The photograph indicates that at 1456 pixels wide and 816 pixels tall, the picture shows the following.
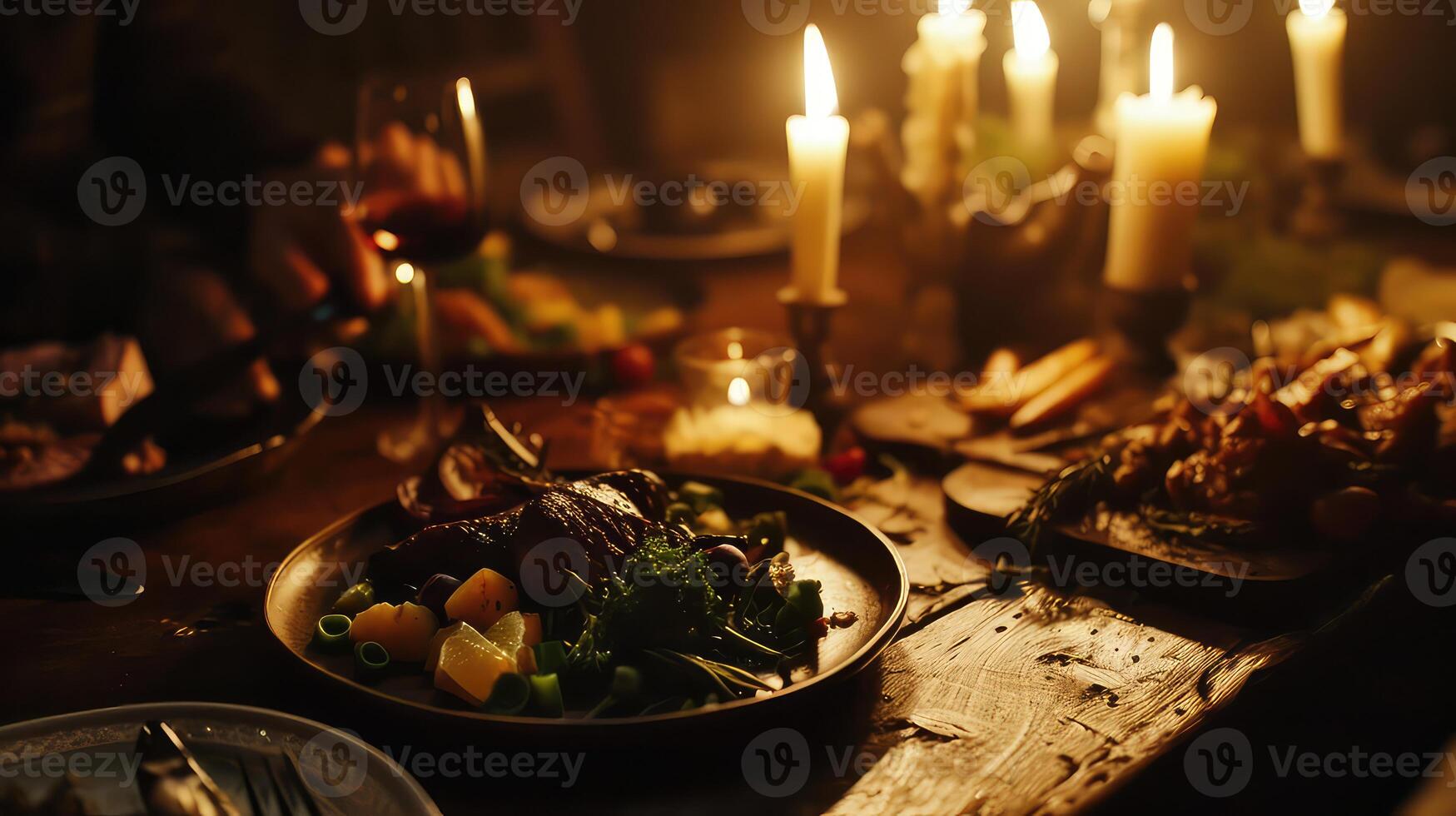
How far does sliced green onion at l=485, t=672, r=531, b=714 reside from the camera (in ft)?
3.36

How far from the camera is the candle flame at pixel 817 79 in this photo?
1742 millimetres

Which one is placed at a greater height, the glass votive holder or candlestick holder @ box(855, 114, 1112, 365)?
candlestick holder @ box(855, 114, 1112, 365)

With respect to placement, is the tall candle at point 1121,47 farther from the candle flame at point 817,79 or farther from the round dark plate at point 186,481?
the round dark plate at point 186,481

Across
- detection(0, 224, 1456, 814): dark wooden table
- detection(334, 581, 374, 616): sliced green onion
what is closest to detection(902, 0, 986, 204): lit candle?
detection(0, 224, 1456, 814): dark wooden table

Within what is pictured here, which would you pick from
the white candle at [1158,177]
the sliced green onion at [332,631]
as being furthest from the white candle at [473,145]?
the white candle at [1158,177]

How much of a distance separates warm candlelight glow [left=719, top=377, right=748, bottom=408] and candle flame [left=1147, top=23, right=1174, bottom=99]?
2.69ft

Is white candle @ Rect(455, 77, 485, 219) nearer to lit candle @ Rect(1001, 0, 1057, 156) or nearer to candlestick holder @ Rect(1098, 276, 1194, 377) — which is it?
candlestick holder @ Rect(1098, 276, 1194, 377)

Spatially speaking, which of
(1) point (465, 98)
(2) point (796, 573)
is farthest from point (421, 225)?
(2) point (796, 573)

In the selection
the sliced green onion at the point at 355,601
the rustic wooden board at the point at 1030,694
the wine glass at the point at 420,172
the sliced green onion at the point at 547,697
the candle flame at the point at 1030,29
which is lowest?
the rustic wooden board at the point at 1030,694

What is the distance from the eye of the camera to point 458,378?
1992 mm

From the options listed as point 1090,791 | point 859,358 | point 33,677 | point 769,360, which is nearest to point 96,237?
point 33,677

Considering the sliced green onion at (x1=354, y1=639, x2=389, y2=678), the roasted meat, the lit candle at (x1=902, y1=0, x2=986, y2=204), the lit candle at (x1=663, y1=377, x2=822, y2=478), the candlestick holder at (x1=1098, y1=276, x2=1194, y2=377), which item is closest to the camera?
the sliced green onion at (x1=354, y1=639, x2=389, y2=678)

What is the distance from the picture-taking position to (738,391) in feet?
5.74

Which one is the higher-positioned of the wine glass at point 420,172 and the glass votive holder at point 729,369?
the wine glass at point 420,172
